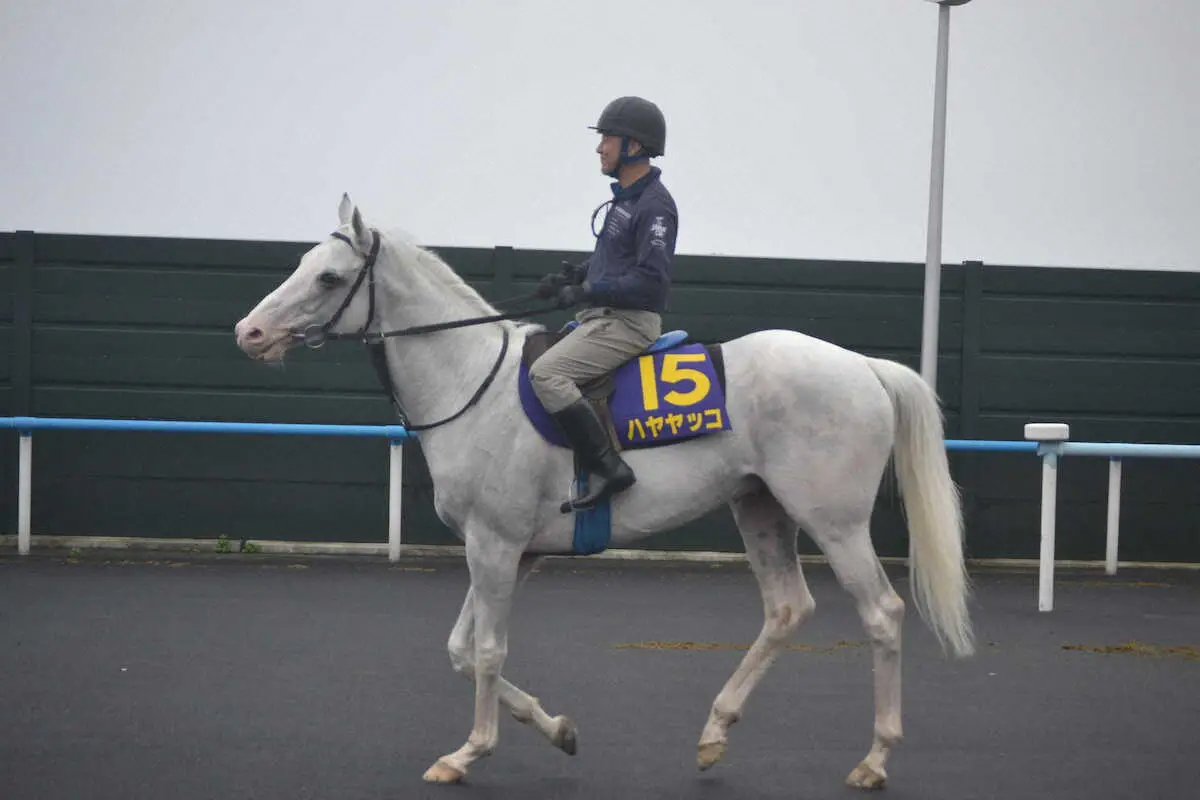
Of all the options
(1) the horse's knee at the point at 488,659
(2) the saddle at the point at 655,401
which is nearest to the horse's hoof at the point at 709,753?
(1) the horse's knee at the point at 488,659

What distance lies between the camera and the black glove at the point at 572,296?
5.98m

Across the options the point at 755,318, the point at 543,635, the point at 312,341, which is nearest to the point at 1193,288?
the point at 755,318

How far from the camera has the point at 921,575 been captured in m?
6.34

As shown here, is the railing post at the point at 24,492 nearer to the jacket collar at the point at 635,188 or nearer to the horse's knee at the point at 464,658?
the horse's knee at the point at 464,658

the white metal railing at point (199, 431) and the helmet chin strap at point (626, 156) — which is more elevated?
the helmet chin strap at point (626, 156)

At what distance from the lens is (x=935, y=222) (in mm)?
11125

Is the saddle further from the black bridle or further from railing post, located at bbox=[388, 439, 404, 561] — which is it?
railing post, located at bbox=[388, 439, 404, 561]

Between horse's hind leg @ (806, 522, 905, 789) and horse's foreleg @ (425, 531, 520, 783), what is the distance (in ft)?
3.67

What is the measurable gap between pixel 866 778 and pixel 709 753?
564 mm

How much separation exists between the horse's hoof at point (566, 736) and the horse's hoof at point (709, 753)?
0.46 metres

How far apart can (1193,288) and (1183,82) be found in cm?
184

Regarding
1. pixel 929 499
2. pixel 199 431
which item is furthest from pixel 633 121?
pixel 199 431

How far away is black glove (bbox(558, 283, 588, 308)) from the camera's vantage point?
598 centimetres

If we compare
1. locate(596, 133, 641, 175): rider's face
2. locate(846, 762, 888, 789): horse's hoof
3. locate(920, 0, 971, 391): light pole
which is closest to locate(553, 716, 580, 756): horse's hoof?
locate(846, 762, 888, 789): horse's hoof
